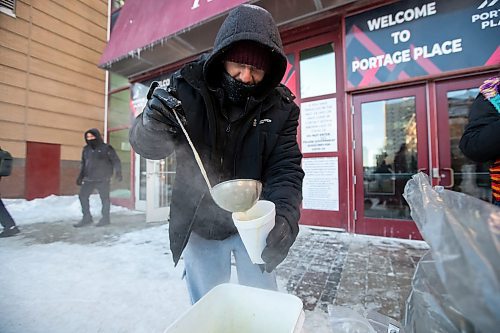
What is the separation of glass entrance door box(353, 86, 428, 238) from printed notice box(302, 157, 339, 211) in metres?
0.37

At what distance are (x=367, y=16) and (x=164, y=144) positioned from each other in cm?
437

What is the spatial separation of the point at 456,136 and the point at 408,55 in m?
1.45

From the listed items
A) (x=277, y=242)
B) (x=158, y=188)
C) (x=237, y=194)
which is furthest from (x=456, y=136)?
(x=158, y=188)

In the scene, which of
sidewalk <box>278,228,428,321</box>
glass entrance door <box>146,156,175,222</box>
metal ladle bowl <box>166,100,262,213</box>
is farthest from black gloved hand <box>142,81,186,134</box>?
glass entrance door <box>146,156,175,222</box>

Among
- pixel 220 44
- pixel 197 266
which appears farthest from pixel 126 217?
pixel 220 44

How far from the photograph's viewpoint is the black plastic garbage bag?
356mm

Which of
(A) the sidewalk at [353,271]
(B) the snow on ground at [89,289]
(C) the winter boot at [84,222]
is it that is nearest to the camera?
(B) the snow on ground at [89,289]

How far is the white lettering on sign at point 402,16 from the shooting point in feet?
11.1

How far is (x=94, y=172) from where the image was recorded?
16.3ft

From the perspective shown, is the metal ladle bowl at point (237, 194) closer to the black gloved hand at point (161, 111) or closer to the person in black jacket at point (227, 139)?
the person in black jacket at point (227, 139)

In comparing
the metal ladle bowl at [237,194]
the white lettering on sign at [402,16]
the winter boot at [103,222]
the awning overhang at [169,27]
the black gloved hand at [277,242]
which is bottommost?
the winter boot at [103,222]

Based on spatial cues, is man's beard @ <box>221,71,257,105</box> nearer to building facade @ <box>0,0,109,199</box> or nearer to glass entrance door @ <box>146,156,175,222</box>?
glass entrance door @ <box>146,156,175,222</box>

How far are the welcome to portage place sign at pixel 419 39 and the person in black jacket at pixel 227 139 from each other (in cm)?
337

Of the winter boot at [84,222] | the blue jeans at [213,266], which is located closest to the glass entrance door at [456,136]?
the blue jeans at [213,266]
